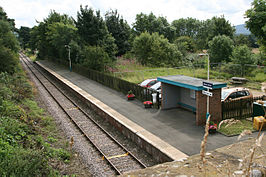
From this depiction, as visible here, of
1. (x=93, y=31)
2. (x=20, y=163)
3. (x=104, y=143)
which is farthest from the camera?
(x=93, y=31)

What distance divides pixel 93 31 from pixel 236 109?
3172cm

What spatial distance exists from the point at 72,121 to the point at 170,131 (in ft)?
24.4

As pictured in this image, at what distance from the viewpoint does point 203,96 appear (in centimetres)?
1445

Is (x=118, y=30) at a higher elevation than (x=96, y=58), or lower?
higher

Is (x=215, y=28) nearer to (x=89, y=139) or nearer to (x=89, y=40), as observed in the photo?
(x=89, y=40)

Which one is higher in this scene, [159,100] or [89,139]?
[159,100]

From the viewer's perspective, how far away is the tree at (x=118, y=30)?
52.6 metres

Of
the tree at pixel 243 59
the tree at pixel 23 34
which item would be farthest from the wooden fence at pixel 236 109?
the tree at pixel 23 34

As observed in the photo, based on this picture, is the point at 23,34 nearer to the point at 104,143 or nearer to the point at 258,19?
the point at 258,19

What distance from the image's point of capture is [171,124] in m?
14.8

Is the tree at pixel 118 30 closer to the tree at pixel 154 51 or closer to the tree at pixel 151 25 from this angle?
the tree at pixel 154 51

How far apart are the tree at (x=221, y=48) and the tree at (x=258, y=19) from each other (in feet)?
48.5

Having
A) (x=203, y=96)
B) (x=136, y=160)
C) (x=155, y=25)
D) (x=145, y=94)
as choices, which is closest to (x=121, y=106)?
(x=145, y=94)

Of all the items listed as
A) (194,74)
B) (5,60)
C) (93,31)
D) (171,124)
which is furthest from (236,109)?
(93,31)
